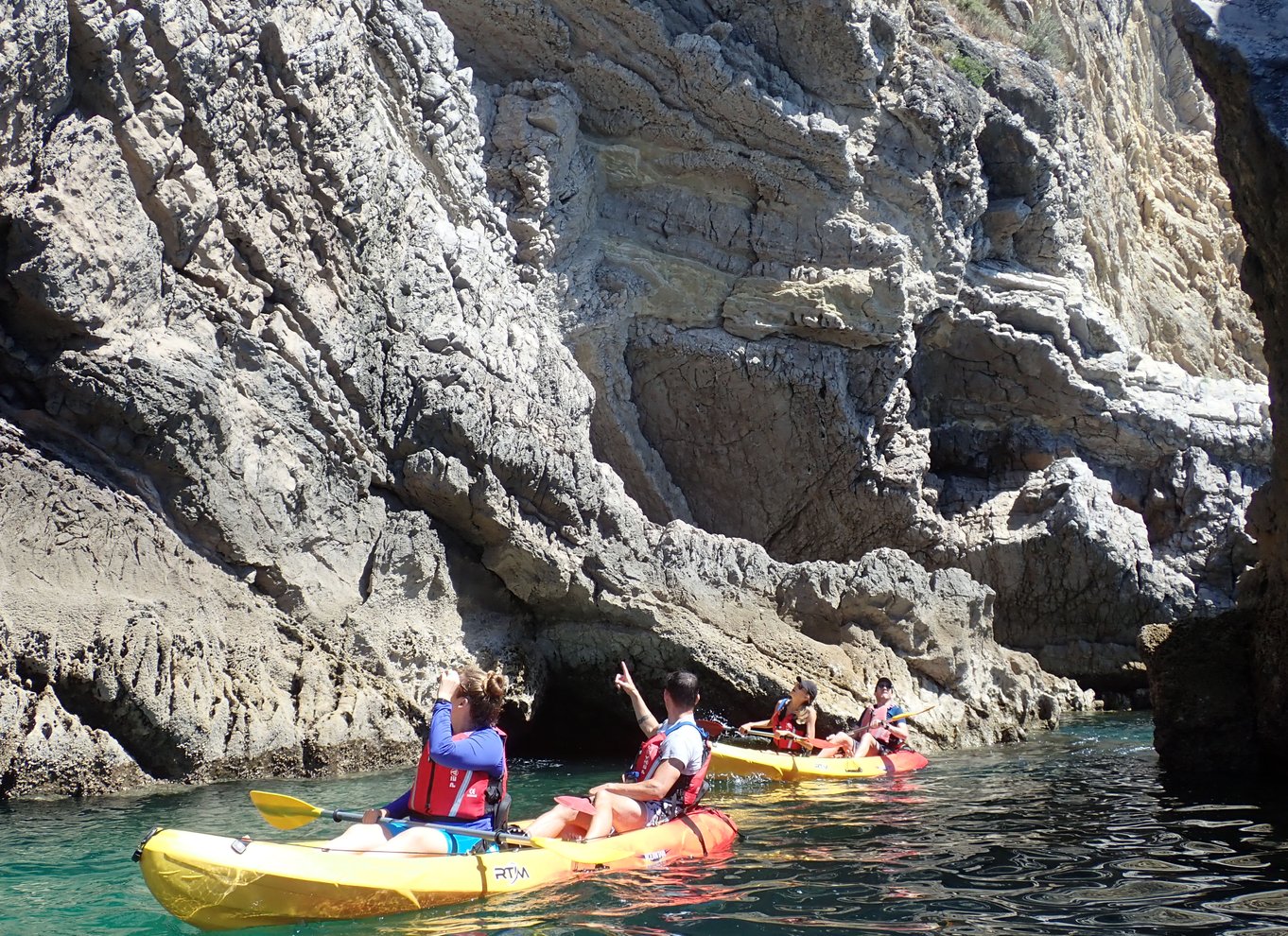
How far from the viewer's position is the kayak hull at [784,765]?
33.3 feet

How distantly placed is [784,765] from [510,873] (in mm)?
5152

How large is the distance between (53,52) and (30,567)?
3870 millimetres

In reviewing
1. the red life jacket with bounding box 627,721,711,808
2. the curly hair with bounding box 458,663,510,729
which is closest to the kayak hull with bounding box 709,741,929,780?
the red life jacket with bounding box 627,721,711,808

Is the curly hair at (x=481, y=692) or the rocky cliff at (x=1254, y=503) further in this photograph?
the rocky cliff at (x=1254, y=503)

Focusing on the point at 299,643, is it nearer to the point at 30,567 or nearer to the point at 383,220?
the point at 30,567

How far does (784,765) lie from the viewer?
1022cm

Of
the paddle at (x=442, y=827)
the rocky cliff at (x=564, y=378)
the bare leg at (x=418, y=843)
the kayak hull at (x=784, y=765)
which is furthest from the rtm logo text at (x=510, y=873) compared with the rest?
the kayak hull at (x=784, y=765)

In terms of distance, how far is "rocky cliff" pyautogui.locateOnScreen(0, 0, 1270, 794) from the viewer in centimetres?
889

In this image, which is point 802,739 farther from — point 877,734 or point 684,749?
point 684,749

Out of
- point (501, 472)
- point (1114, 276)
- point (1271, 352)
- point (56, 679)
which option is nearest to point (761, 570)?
point (501, 472)

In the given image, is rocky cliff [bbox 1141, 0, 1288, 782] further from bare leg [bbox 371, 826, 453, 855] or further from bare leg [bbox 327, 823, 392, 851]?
bare leg [bbox 327, 823, 392, 851]

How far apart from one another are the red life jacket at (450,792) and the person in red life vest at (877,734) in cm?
603

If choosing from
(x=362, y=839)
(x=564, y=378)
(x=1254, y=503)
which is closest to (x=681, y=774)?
(x=362, y=839)

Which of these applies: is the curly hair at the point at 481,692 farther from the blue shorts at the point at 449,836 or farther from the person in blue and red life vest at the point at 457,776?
the blue shorts at the point at 449,836
